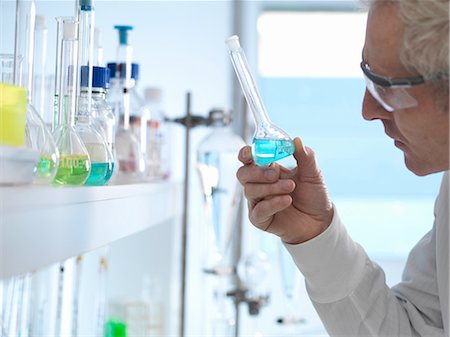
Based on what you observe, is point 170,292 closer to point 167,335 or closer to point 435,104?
point 167,335

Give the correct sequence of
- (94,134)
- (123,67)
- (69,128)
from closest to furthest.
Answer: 1. (69,128)
2. (94,134)
3. (123,67)

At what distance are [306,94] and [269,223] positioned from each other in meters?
2.30

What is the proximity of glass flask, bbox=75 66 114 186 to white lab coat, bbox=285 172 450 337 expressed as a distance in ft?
1.39

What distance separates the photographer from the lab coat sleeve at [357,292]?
4.73 feet

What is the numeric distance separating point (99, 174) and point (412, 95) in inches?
19.8

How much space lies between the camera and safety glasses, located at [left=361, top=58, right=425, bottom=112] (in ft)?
3.67

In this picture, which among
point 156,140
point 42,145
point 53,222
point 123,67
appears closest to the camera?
point 53,222

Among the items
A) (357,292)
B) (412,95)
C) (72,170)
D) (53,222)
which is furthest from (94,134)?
(357,292)

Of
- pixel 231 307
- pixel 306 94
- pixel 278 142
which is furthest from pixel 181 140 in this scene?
pixel 278 142

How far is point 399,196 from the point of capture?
12.0 feet

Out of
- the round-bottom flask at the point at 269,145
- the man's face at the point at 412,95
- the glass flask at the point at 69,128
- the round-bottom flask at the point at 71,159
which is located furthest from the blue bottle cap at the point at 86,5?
the man's face at the point at 412,95

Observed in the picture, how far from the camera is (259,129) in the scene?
1.23 metres

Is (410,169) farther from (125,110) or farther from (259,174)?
(125,110)

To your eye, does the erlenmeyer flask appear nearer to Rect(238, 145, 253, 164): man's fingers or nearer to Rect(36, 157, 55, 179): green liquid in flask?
Rect(238, 145, 253, 164): man's fingers
